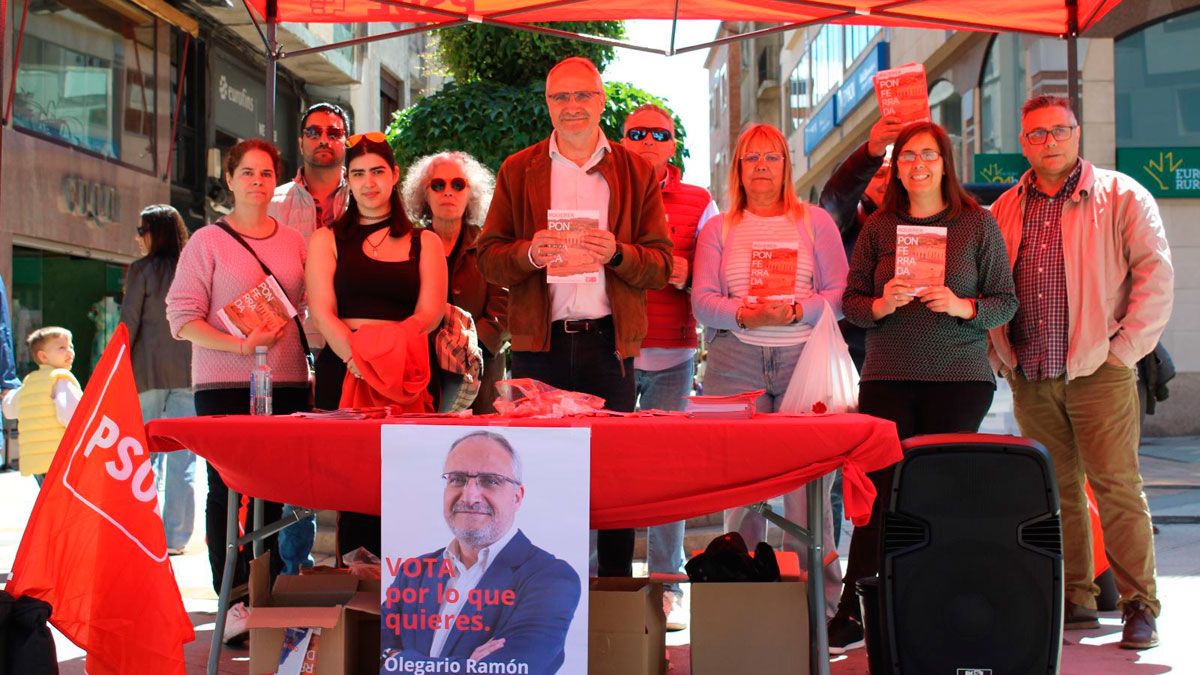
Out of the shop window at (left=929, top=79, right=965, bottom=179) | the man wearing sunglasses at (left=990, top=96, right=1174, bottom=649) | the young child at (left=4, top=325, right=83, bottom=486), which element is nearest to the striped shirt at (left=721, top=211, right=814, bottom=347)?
the man wearing sunglasses at (left=990, top=96, right=1174, bottom=649)

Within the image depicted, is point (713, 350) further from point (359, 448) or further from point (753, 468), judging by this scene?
point (359, 448)

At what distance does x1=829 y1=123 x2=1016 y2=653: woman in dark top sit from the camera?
4102 mm

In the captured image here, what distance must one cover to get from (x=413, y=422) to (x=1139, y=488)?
110 inches

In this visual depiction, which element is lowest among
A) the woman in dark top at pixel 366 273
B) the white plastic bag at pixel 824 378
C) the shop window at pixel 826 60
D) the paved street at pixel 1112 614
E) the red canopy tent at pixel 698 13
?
the paved street at pixel 1112 614

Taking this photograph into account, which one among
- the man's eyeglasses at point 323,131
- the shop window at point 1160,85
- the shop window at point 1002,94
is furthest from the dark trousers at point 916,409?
the shop window at point 1002,94

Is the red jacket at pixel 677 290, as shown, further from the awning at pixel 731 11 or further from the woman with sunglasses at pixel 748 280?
the awning at pixel 731 11

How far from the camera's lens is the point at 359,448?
319 centimetres

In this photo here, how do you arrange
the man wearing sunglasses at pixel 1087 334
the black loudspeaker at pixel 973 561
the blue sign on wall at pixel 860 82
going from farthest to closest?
the blue sign on wall at pixel 860 82 → the man wearing sunglasses at pixel 1087 334 → the black loudspeaker at pixel 973 561

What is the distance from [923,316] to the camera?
4.12 m

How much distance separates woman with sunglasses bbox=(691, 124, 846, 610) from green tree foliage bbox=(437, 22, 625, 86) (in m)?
5.47

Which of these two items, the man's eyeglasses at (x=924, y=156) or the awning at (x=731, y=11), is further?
the awning at (x=731, y=11)

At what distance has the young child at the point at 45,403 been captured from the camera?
6.66m

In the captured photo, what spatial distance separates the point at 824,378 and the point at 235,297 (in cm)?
215

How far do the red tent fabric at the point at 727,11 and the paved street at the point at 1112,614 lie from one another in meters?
2.66
